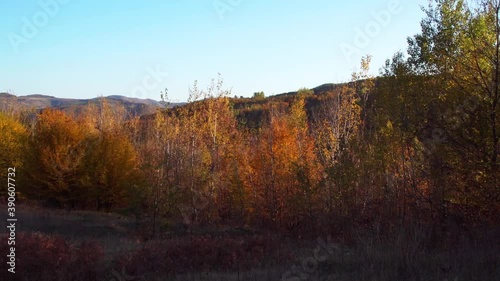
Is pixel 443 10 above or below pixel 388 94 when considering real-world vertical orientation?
above

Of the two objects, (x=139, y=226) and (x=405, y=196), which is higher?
(x=405, y=196)

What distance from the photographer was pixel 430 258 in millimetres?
7395

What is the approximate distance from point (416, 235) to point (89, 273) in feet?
23.9

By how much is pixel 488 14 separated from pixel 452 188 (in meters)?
5.59

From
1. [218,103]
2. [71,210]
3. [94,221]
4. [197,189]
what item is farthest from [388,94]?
[71,210]

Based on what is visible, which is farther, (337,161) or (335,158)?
(335,158)

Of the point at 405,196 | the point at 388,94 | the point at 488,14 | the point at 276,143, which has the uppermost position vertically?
the point at 488,14

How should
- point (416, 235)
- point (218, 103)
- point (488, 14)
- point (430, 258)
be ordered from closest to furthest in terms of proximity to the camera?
point (430, 258)
point (416, 235)
point (488, 14)
point (218, 103)

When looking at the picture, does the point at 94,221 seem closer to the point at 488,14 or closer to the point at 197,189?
the point at 197,189

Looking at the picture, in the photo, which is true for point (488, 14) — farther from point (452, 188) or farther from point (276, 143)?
point (276, 143)

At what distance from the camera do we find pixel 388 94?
16.7 m

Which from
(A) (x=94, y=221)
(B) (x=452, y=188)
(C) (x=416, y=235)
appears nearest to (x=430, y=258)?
(C) (x=416, y=235)

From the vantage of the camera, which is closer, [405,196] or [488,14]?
[488,14]

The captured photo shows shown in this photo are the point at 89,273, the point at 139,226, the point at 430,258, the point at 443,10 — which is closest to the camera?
the point at 430,258
